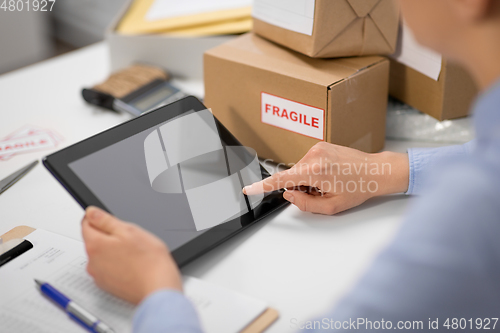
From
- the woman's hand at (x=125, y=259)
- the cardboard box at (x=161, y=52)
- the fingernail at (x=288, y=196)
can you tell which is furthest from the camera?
the cardboard box at (x=161, y=52)

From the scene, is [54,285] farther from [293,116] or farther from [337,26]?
[337,26]

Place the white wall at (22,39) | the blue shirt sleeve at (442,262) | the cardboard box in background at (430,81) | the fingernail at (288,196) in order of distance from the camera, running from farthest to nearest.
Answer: the white wall at (22,39) < the cardboard box in background at (430,81) < the fingernail at (288,196) < the blue shirt sleeve at (442,262)

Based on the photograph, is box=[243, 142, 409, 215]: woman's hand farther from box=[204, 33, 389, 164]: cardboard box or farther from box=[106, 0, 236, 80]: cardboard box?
box=[106, 0, 236, 80]: cardboard box

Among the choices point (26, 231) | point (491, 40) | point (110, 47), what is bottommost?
point (26, 231)

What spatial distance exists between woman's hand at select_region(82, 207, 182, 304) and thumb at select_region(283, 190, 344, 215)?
9.4 inches

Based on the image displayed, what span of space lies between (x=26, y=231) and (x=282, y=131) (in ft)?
1.39

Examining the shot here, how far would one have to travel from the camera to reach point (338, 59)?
0.82 meters

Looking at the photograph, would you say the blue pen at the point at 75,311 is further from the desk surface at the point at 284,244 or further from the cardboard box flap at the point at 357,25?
the cardboard box flap at the point at 357,25

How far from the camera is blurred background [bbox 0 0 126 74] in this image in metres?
2.60

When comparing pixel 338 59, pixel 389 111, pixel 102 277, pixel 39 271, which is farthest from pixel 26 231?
pixel 389 111

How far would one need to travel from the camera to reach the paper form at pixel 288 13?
780 millimetres

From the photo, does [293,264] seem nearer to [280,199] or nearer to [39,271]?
[280,199]

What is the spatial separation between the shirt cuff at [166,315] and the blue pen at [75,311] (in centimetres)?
8

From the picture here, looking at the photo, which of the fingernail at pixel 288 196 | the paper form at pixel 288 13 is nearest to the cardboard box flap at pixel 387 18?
the paper form at pixel 288 13
